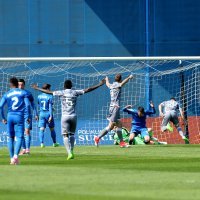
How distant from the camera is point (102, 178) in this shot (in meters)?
17.7

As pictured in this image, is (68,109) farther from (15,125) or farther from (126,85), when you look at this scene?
(126,85)

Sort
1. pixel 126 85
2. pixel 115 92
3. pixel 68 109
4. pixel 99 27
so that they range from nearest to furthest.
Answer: pixel 68 109
pixel 115 92
pixel 126 85
pixel 99 27

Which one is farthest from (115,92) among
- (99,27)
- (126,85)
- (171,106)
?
(99,27)

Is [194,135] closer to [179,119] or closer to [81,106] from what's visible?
[179,119]

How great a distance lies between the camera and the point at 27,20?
45.2m

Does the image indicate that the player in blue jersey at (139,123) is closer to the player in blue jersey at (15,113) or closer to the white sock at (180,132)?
the white sock at (180,132)

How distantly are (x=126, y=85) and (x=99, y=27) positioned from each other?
4179mm

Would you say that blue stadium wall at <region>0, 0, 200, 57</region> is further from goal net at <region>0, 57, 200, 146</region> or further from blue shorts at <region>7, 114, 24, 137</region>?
blue shorts at <region>7, 114, 24, 137</region>

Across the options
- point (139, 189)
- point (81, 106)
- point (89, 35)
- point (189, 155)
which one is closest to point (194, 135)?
point (81, 106)

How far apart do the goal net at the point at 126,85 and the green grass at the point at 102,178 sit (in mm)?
15143

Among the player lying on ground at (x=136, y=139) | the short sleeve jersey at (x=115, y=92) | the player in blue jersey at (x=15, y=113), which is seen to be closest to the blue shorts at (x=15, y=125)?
the player in blue jersey at (x=15, y=113)

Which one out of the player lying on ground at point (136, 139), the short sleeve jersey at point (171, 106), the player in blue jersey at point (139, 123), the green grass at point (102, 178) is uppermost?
the short sleeve jersey at point (171, 106)

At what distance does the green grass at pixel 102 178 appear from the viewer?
14.6 meters

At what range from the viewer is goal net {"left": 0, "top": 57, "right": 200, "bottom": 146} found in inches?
1608
